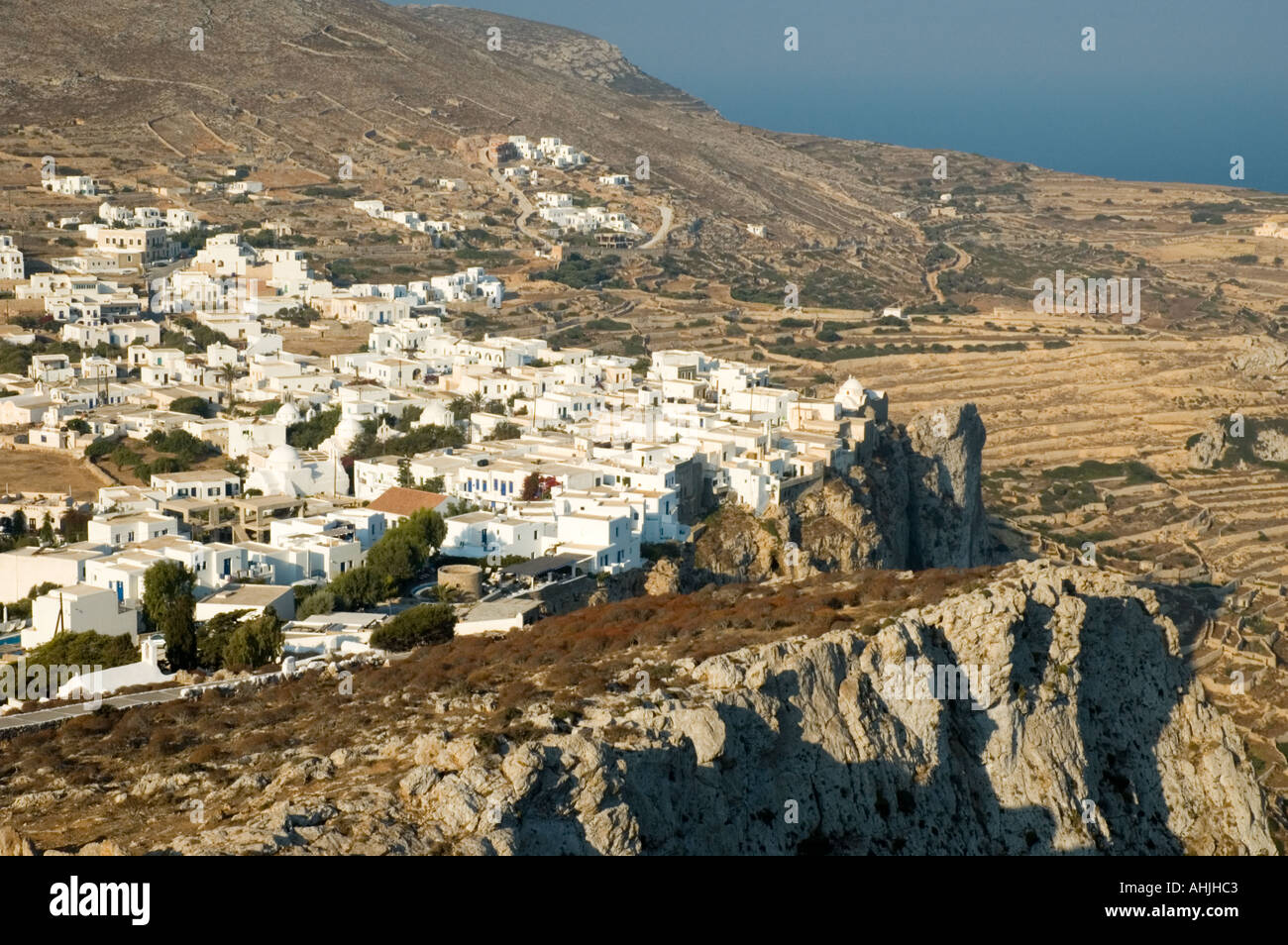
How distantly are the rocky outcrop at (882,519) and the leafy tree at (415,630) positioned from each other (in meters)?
6.06

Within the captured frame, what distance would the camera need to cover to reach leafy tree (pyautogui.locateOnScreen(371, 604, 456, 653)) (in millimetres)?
22969

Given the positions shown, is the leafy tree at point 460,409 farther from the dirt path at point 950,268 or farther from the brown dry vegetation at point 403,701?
the dirt path at point 950,268

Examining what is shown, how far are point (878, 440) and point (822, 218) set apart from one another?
6097cm

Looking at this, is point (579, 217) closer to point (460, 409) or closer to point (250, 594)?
point (460, 409)

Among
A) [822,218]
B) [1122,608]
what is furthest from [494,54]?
[1122,608]

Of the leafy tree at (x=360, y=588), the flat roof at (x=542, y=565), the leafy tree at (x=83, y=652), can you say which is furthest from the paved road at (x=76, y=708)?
the flat roof at (x=542, y=565)

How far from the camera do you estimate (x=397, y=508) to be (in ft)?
101

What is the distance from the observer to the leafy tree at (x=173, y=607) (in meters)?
23.6

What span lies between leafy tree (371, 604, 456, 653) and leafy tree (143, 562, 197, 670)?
2461 mm

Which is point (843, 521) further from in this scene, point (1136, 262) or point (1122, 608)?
point (1136, 262)

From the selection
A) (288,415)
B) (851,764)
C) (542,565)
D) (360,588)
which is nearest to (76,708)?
(360,588)

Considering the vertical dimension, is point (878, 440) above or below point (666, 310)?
below

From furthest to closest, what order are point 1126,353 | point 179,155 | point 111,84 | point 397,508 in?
point 111,84
point 179,155
point 1126,353
point 397,508
